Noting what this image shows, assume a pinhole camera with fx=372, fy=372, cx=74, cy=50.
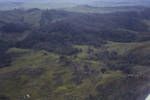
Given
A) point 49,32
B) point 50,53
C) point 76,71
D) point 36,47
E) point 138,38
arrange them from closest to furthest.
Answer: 1. point 76,71
2. point 50,53
3. point 36,47
4. point 138,38
5. point 49,32

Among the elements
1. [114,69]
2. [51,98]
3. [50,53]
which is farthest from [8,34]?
[51,98]

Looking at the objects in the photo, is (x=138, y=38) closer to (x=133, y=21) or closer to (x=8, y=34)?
(x=133, y=21)

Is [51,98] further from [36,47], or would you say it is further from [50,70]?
[36,47]

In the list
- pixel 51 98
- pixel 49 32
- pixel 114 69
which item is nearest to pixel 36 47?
pixel 49 32

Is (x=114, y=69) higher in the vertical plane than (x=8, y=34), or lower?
higher

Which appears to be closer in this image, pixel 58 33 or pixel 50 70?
pixel 50 70

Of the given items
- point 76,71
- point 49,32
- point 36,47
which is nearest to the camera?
point 76,71
